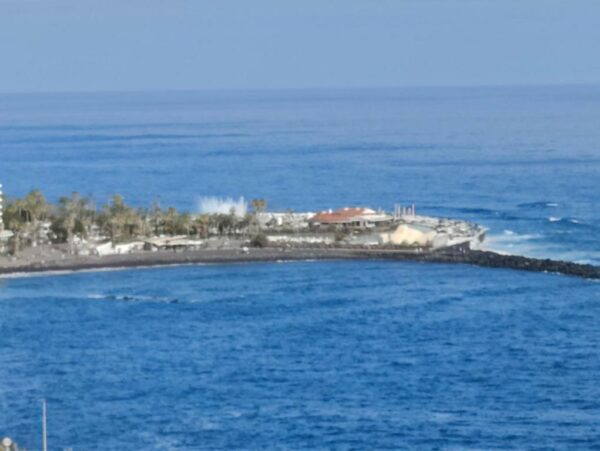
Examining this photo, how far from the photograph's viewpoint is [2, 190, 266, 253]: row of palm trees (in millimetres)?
87750

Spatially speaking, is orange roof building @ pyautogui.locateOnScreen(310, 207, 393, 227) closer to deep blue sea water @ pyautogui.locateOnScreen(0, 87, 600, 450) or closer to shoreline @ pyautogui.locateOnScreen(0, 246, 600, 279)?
deep blue sea water @ pyautogui.locateOnScreen(0, 87, 600, 450)

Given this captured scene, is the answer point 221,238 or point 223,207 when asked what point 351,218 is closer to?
point 221,238

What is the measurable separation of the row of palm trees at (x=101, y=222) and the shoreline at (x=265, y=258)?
5.27 m

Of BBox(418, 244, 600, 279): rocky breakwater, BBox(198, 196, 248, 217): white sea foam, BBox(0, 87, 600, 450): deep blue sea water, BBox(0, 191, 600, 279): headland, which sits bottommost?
BBox(0, 87, 600, 450): deep blue sea water

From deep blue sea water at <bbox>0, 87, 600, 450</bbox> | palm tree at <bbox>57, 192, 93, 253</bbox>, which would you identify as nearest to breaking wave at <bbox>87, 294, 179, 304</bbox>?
deep blue sea water at <bbox>0, 87, 600, 450</bbox>

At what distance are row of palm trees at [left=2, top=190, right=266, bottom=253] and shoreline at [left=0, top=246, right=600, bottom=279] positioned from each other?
5271 mm

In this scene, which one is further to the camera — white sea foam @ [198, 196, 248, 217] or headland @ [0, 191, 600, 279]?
white sea foam @ [198, 196, 248, 217]

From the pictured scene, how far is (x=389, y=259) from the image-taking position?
82.2 m

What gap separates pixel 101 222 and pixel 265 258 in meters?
13.0

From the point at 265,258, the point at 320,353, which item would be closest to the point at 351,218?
the point at 265,258

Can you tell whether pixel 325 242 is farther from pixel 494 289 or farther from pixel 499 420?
pixel 499 420

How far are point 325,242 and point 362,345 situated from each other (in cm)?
3136

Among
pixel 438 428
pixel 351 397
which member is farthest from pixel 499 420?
pixel 351 397

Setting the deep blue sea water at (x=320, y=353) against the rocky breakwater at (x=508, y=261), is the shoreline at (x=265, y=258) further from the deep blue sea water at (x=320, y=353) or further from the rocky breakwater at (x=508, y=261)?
the deep blue sea water at (x=320, y=353)
